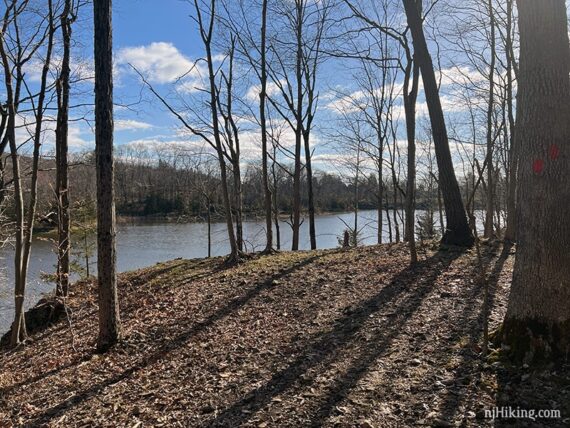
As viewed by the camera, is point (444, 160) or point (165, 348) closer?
point (165, 348)

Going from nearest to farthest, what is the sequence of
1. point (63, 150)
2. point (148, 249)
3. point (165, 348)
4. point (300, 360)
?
1. point (300, 360)
2. point (165, 348)
3. point (63, 150)
4. point (148, 249)

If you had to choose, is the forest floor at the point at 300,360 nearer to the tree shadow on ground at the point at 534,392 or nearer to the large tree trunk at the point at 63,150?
the tree shadow on ground at the point at 534,392

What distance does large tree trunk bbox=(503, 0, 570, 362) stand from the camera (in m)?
3.57

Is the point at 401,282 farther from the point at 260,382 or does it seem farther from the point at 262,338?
the point at 260,382

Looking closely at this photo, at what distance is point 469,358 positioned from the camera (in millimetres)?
3986

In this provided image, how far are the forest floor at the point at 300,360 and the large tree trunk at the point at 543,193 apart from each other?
32 cm

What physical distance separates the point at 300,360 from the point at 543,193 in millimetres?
2851

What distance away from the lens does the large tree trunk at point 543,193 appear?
3.57 m

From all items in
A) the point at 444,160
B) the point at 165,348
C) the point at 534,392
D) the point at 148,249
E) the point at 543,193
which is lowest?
the point at 148,249

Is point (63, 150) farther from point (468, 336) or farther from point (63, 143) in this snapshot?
point (468, 336)

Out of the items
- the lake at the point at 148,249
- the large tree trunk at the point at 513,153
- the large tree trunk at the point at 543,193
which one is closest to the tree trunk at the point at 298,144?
the lake at the point at 148,249

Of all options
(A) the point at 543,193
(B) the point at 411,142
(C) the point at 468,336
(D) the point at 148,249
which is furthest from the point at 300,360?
(D) the point at 148,249

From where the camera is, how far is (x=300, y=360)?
15.2 feet

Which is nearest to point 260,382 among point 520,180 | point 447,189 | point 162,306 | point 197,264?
point 520,180
